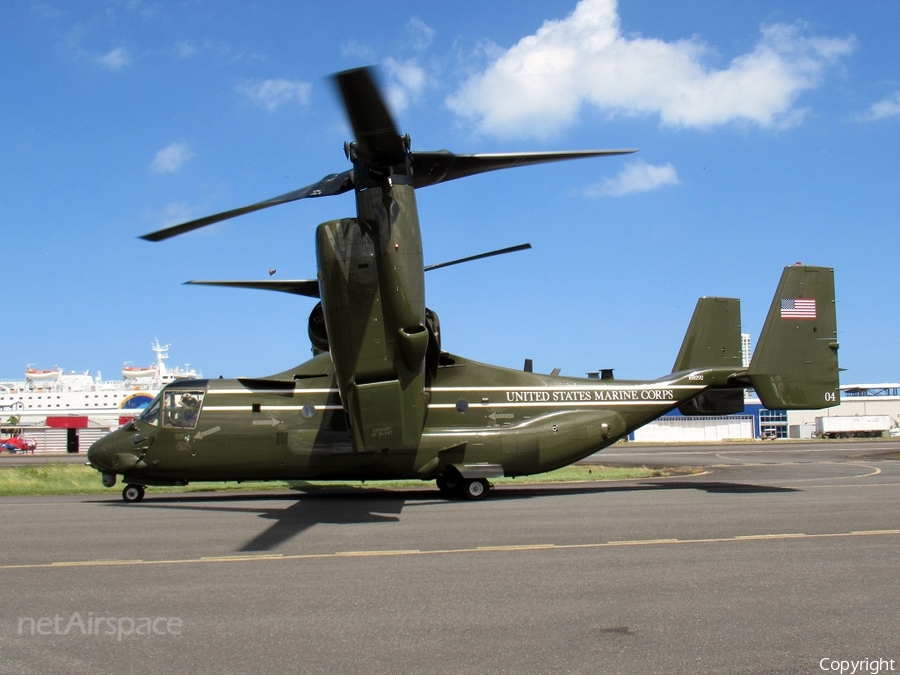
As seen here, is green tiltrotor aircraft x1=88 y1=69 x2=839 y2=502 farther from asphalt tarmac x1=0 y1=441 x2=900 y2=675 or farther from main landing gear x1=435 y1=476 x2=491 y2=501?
asphalt tarmac x1=0 y1=441 x2=900 y2=675

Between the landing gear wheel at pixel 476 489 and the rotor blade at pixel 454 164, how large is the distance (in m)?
6.72

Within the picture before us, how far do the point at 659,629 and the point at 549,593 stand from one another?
142 centimetres

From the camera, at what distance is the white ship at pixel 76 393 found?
9019 centimetres

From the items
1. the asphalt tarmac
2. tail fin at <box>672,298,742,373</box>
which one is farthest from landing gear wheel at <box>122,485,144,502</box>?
tail fin at <box>672,298,742,373</box>

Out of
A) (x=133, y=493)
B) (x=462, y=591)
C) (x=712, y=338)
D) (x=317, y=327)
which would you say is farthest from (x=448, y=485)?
(x=462, y=591)

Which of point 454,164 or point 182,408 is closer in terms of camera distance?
point 454,164

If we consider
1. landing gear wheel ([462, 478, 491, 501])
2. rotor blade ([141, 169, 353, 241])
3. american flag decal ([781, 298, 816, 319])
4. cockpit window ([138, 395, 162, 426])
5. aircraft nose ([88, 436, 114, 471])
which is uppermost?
rotor blade ([141, 169, 353, 241])

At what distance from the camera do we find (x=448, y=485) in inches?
665

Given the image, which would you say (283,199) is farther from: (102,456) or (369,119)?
(102,456)

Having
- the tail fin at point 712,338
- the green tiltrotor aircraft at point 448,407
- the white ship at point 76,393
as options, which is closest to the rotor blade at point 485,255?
the green tiltrotor aircraft at point 448,407

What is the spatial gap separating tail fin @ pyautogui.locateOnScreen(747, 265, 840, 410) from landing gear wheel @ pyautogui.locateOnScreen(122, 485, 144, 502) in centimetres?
1437

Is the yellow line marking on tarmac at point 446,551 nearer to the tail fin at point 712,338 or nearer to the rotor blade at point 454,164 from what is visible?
the rotor blade at point 454,164

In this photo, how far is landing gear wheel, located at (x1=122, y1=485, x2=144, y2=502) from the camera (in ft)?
54.9

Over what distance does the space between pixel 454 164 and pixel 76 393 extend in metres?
99.3
